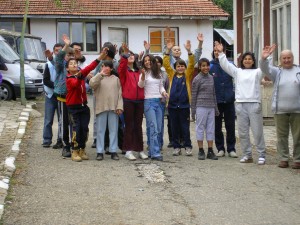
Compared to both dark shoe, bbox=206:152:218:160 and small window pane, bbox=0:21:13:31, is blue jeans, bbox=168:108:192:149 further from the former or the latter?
small window pane, bbox=0:21:13:31

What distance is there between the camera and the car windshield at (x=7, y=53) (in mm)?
22547

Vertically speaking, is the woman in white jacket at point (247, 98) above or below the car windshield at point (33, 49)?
below

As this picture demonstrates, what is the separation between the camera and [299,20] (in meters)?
14.3

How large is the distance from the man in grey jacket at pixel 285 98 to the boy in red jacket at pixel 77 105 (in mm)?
2684

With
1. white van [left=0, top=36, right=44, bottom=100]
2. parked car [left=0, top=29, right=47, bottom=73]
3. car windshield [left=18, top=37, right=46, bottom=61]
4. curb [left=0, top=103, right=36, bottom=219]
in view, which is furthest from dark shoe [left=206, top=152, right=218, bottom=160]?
car windshield [left=18, top=37, right=46, bottom=61]

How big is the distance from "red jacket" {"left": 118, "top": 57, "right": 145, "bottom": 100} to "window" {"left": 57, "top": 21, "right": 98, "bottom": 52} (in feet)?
66.6

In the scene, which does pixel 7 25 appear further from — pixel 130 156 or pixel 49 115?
pixel 130 156

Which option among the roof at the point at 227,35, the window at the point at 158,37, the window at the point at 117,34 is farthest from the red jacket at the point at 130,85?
the roof at the point at 227,35

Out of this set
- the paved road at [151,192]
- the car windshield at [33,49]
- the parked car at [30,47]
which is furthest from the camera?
the car windshield at [33,49]

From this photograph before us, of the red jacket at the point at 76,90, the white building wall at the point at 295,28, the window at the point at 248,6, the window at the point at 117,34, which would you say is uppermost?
the window at the point at 117,34

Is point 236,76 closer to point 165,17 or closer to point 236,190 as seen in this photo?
point 236,190

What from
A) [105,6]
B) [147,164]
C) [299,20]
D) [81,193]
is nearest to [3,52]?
Answer: [105,6]

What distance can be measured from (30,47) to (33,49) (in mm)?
170

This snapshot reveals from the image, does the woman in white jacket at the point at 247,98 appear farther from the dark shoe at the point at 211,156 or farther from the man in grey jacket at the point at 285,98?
the dark shoe at the point at 211,156
